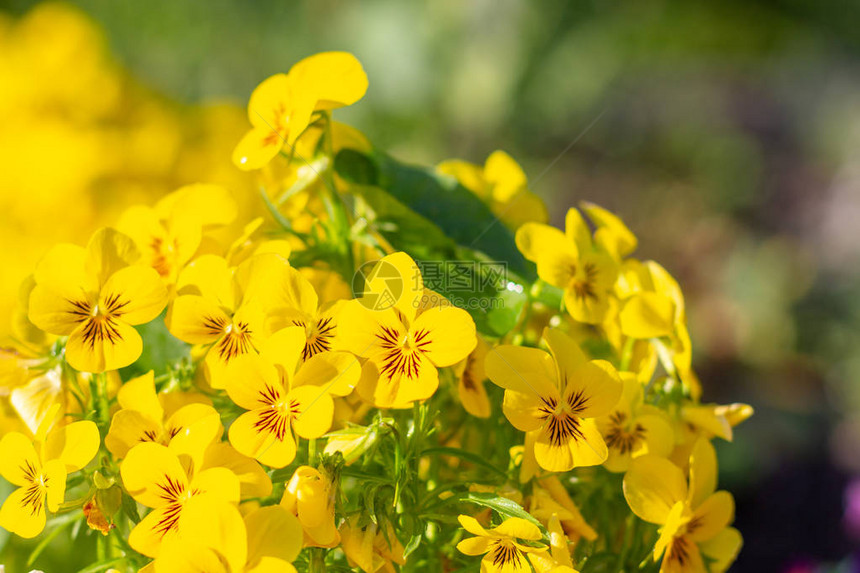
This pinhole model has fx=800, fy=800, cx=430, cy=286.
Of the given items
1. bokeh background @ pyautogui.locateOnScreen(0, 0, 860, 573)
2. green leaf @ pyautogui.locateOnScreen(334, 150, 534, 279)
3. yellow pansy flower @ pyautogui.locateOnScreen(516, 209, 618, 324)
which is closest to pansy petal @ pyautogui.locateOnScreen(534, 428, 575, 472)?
yellow pansy flower @ pyautogui.locateOnScreen(516, 209, 618, 324)

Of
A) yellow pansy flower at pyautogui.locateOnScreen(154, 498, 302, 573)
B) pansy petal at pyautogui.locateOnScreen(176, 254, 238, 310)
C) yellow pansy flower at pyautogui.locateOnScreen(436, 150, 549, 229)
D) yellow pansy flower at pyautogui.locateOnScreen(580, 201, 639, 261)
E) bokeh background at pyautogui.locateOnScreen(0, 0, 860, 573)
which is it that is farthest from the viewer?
bokeh background at pyautogui.locateOnScreen(0, 0, 860, 573)

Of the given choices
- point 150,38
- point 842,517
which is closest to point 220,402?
point 842,517

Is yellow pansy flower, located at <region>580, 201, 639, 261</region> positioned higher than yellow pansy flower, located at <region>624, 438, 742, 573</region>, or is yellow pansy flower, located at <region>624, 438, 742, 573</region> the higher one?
yellow pansy flower, located at <region>580, 201, 639, 261</region>

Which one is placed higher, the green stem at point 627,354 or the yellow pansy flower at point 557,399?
the yellow pansy flower at point 557,399

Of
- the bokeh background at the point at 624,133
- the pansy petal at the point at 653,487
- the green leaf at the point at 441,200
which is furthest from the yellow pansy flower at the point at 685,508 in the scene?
the bokeh background at the point at 624,133

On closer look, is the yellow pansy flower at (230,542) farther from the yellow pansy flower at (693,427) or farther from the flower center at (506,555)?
the yellow pansy flower at (693,427)

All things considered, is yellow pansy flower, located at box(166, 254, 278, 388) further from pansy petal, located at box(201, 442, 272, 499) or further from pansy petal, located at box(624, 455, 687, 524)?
pansy petal, located at box(624, 455, 687, 524)

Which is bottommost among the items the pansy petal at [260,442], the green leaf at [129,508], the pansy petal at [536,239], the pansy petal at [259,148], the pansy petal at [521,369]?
the green leaf at [129,508]
